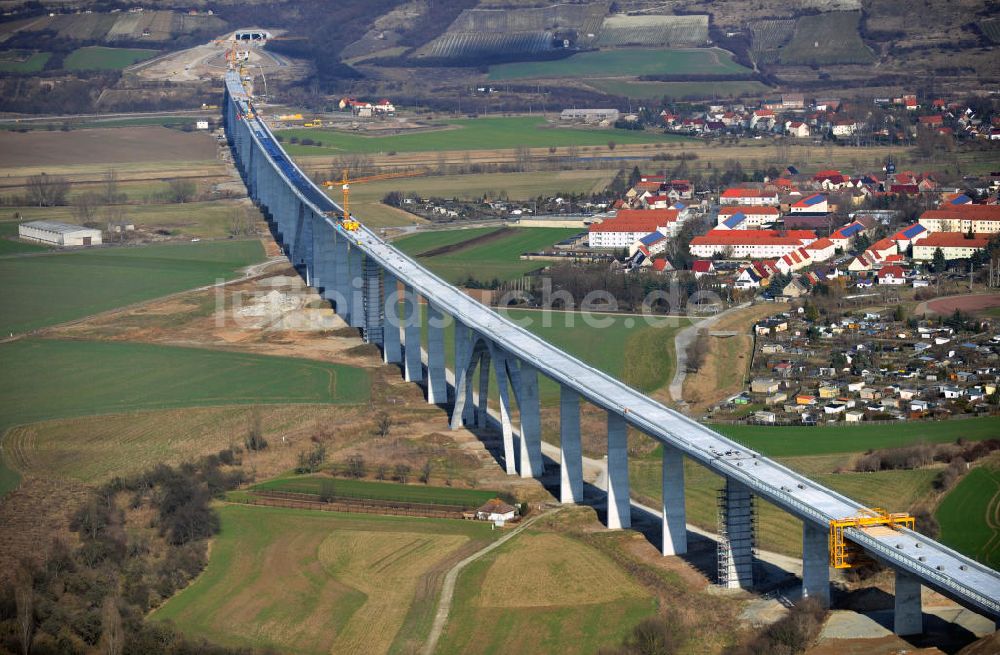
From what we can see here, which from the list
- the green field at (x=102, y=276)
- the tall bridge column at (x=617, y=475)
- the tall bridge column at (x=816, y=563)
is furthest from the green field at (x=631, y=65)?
the tall bridge column at (x=816, y=563)

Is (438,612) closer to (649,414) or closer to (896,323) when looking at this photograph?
(649,414)

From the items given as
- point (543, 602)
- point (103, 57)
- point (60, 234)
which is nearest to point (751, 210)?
point (60, 234)

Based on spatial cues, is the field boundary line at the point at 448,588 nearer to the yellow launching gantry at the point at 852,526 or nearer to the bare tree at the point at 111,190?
the yellow launching gantry at the point at 852,526

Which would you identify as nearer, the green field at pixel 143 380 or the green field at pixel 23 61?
the green field at pixel 143 380

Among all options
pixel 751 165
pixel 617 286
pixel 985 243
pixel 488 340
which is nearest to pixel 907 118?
pixel 751 165

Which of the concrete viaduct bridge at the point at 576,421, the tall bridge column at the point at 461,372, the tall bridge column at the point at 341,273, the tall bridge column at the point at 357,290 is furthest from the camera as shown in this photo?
the tall bridge column at the point at 341,273

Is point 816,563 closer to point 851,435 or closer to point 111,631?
point 111,631
